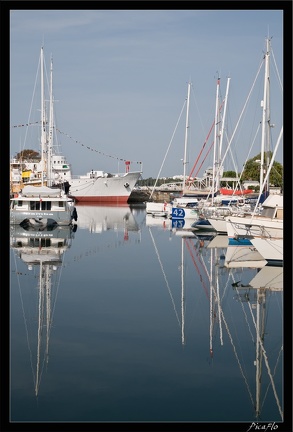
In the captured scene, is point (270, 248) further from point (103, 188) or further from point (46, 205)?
point (103, 188)

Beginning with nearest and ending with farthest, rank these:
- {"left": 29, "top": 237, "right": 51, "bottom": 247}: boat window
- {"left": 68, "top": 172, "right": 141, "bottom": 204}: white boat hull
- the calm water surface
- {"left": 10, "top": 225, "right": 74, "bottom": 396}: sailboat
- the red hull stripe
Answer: the calm water surface → {"left": 10, "top": 225, "right": 74, "bottom": 396}: sailboat → {"left": 29, "top": 237, "right": 51, "bottom": 247}: boat window → {"left": 68, "top": 172, "right": 141, "bottom": 204}: white boat hull → the red hull stripe

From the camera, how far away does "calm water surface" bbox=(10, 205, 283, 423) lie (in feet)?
35.9

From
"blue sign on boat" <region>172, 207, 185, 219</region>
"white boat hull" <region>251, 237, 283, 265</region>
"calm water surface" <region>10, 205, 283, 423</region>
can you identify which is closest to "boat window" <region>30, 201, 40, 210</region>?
"blue sign on boat" <region>172, 207, 185, 219</region>

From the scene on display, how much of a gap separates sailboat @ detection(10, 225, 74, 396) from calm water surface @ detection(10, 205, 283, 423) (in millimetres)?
49

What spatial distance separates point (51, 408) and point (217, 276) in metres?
14.9

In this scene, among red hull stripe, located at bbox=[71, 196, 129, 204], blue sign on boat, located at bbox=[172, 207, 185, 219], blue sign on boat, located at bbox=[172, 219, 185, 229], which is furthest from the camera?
red hull stripe, located at bbox=[71, 196, 129, 204]

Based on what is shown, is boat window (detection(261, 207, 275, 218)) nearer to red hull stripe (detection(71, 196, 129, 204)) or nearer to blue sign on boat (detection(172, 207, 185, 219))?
blue sign on boat (detection(172, 207, 185, 219))

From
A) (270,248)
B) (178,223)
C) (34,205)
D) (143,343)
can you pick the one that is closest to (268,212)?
(270,248)

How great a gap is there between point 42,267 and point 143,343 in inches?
487

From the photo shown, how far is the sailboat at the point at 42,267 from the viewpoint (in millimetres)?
14359

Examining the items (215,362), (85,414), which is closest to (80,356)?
(215,362)

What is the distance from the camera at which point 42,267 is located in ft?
88.0

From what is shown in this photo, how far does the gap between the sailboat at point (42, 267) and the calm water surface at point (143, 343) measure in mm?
49
